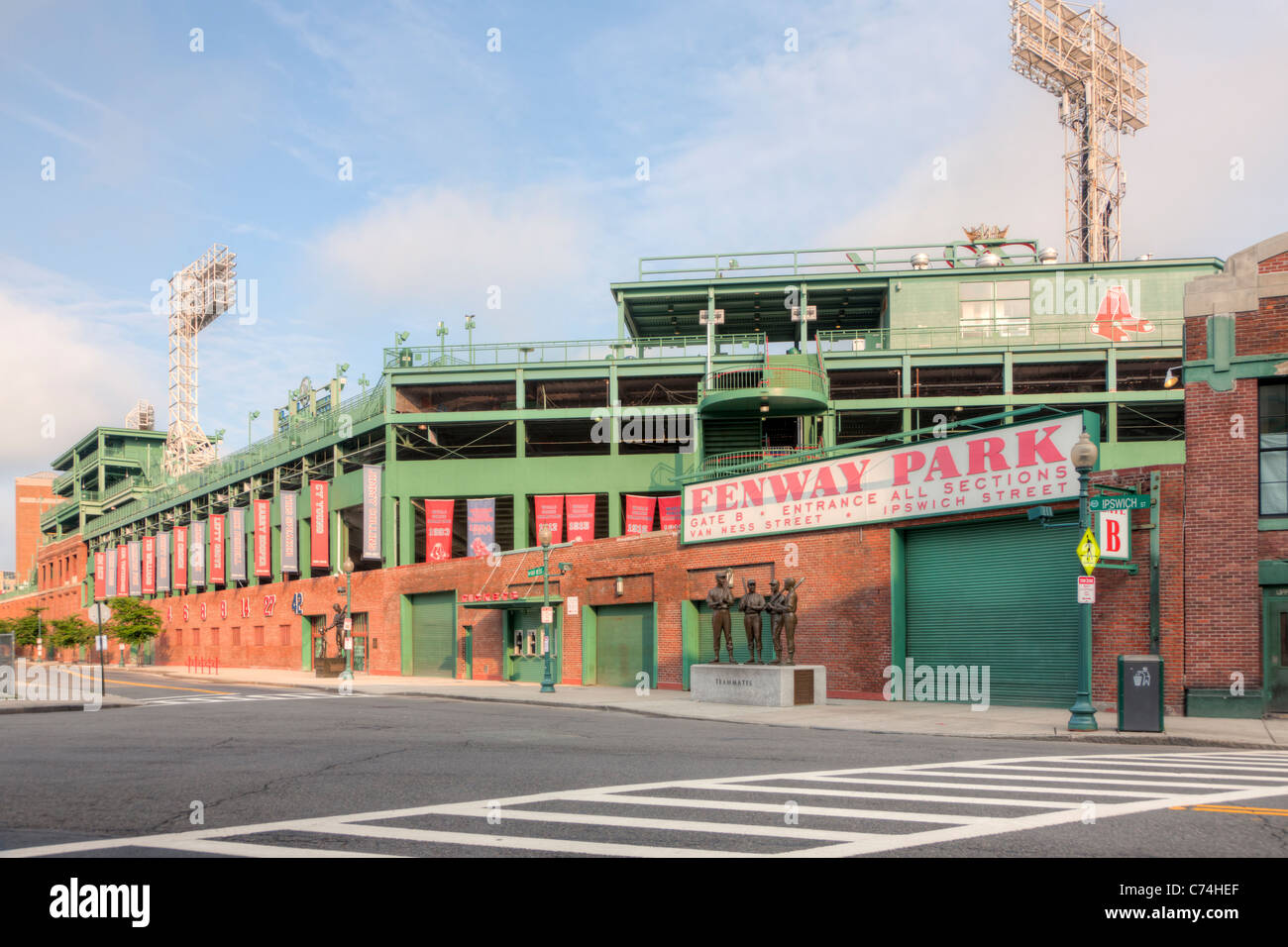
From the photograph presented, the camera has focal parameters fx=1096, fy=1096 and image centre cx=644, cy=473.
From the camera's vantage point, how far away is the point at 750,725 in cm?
2122

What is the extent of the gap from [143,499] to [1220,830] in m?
96.0

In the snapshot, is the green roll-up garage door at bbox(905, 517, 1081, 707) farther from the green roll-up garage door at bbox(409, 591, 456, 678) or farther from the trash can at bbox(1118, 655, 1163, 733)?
the green roll-up garage door at bbox(409, 591, 456, 678)

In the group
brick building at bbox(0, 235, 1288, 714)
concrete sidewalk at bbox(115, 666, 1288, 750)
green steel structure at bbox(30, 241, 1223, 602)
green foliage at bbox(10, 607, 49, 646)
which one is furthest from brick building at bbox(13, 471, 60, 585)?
concrete sidewalk at bbox(115, 666, 1288, 750)

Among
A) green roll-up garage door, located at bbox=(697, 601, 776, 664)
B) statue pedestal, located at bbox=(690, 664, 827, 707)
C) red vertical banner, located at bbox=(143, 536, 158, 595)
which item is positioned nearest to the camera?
statue pedestal, located at bbox=(690, 664, 827, 707)

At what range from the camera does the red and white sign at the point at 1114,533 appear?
69.8 ft

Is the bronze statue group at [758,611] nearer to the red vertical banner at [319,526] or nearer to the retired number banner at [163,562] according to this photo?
the red vertical banner at [319,526]

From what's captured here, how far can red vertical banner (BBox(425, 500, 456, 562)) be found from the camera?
49812 mm

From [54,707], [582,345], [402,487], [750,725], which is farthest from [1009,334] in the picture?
[54,707]

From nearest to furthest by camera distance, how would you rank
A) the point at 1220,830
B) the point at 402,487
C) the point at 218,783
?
the point at 1220,830 → the point at 218,783 → the point at 402,487

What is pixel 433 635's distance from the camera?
47.7 meters

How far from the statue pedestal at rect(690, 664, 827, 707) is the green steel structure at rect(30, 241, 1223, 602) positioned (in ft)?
48.2

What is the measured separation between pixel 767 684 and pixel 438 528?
28.1 meters

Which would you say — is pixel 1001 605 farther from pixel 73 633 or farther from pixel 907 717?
pixel 73 633
